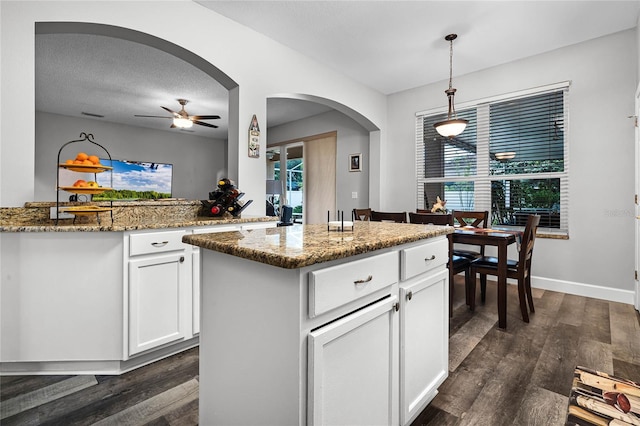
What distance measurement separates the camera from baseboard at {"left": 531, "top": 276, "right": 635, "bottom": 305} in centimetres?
313

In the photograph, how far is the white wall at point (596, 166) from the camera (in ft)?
10.3

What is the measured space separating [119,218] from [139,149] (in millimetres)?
5605

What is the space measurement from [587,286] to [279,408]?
383cm

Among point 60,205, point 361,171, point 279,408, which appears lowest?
point 279,408

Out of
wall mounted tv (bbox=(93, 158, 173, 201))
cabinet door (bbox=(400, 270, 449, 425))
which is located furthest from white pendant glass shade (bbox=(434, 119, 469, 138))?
wall mounted tv (bbox=(93, 158, 173, 201))

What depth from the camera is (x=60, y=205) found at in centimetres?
202

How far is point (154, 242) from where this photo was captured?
1.94 m

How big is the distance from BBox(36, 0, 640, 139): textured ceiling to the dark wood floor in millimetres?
2739

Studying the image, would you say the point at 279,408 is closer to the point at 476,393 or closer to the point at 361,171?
the point at 476,393

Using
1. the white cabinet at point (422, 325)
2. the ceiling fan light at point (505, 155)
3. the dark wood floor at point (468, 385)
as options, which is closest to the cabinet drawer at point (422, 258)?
the white cabinet at point (422, 325)

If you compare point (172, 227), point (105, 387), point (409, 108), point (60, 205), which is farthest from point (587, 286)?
point (60, 205)

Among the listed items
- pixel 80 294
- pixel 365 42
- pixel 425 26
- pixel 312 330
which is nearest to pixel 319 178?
pixel 365 42

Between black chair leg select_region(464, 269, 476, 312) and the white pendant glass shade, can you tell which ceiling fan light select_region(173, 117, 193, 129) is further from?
black chair leg select_region(464, 269, 476, 312)

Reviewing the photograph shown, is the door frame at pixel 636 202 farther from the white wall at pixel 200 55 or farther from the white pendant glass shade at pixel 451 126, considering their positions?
the white wall at pixel 200 55
